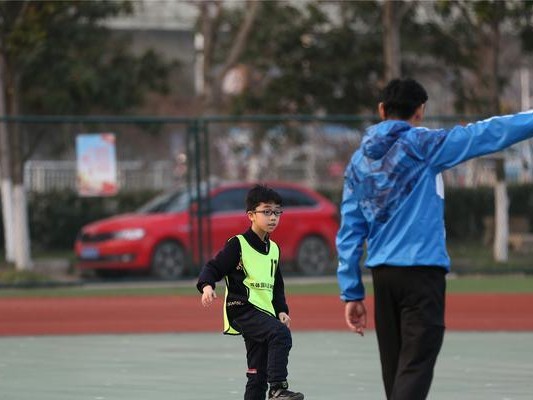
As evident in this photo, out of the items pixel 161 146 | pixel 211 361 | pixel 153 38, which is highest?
pixel 153 38

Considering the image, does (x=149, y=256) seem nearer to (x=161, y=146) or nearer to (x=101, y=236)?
(x=101, y=236)

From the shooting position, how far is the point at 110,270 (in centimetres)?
2259

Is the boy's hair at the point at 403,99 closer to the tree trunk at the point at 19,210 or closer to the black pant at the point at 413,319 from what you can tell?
the black pant at the point at 413,319

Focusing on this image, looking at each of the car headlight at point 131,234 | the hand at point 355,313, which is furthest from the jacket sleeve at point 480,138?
the car headlight at point 131,234

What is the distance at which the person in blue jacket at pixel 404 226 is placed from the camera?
20.7 feet

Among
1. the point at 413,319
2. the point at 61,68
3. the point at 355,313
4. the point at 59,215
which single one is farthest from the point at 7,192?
Answer: the point at 413,319

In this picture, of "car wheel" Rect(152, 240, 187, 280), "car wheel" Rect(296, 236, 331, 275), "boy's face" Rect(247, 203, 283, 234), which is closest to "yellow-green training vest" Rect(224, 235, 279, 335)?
"boy's face" Rect(247, 203, 283, 234)

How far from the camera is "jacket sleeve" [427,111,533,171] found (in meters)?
6.16

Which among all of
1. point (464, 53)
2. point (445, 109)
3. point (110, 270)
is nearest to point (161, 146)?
point (445, 109)

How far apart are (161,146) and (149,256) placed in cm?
1692

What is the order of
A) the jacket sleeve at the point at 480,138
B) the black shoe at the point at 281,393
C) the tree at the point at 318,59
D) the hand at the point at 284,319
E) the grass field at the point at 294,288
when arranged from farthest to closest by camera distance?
the tree at the point at 318,59
the grass field at the point at 294,288
the hand at the point at 284,319
the black shoe at the point at 281,393
the jacket sleeve at the point at 480,138

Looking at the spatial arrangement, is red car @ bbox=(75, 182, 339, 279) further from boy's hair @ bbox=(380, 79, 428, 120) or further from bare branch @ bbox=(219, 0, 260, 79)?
boy's hair @ bbox=(380, 79, 428, 120)

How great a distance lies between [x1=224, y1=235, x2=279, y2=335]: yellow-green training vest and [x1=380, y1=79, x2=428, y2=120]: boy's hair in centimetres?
194

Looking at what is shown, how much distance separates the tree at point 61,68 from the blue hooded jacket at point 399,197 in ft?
53.4
